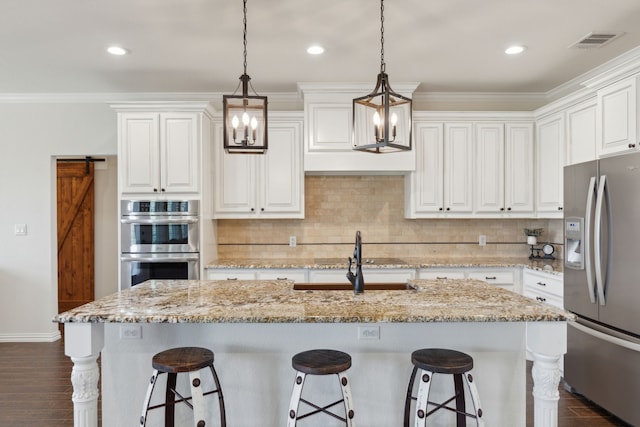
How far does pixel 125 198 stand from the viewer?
13.1 feet

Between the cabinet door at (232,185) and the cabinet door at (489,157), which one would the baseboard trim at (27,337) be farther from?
the cabinet door at (489,157)

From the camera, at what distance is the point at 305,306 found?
6.79 feet

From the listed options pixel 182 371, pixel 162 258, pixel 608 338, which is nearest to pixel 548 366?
pixel 608 338

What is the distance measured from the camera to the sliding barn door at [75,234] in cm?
583

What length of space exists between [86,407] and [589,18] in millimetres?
3810

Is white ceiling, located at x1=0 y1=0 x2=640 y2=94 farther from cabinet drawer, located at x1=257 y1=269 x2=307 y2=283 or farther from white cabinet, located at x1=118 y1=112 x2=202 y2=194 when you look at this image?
cabinet drawer, located at x1=257 y1=269 x2=307 y2=283

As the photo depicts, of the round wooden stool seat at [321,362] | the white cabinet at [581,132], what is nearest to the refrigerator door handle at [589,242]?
the white cabinet at [581,132]

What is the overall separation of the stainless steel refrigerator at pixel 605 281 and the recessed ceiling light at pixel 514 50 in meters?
1.04

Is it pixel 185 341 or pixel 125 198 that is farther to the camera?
pixel 125 198

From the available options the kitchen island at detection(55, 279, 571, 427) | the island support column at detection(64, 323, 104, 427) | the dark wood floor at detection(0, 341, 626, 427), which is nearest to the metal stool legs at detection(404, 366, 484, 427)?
→ the kitchen island at detection(55, 279, 571, 427)

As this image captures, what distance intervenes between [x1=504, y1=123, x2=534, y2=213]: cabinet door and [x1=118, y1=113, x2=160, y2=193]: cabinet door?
139 inches

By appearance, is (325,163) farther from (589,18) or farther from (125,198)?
(589,18)

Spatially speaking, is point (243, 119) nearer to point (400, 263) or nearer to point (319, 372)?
point (319, 372)

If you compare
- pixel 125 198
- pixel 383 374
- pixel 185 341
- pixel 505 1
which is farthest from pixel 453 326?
pixel 125 198
